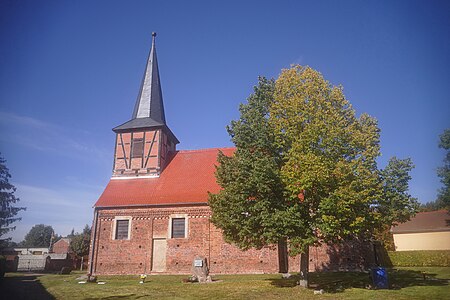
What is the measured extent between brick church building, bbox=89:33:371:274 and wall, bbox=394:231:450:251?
17672mm

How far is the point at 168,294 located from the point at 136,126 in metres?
19.3

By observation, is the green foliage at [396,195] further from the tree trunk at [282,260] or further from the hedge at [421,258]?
the hedge at [421,258]

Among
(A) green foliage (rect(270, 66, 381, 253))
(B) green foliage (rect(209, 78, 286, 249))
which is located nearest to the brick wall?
(B) green foliage (rect(209, 78, 286, 249))

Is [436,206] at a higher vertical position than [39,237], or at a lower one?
higher

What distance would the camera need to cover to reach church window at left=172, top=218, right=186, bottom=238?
79.5 ft

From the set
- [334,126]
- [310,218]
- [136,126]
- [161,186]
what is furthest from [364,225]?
[136,126]

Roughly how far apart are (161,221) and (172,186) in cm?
320

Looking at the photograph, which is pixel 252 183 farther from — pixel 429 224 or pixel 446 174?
pixel 429 224

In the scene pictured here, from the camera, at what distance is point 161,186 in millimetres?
26719

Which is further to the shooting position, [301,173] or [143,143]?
[143,143]

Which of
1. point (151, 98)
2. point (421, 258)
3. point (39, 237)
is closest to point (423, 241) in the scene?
point (421, 258)

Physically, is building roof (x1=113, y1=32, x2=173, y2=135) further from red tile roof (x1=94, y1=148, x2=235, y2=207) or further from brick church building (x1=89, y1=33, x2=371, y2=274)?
red tile roof (x1=94, y1=148, x2=235, y2=207)

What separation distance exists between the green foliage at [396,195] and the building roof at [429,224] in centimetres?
2343

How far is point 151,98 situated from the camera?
31.6 meters
